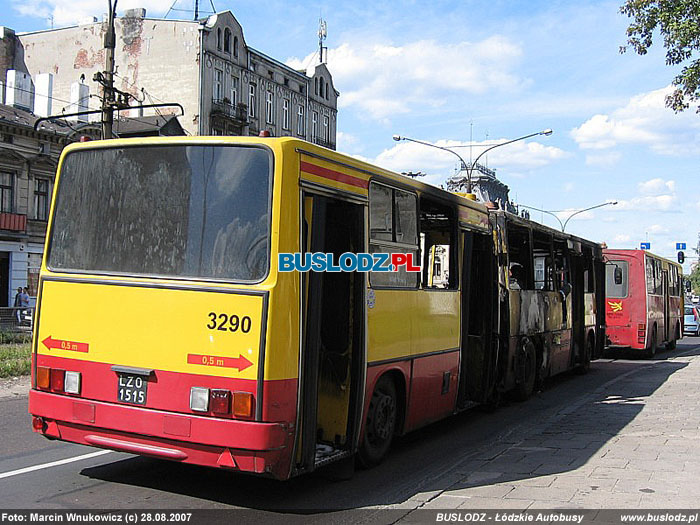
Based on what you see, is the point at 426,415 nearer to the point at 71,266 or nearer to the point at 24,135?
the point at 71,266

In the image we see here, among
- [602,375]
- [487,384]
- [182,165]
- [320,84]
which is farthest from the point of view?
[320,84]

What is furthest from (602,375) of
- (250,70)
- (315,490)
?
(250,70)

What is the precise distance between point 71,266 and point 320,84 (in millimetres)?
56645

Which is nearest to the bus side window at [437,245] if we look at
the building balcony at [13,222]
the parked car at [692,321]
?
the building balcony at [13,222]

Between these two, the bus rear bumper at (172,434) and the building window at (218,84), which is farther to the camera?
the building window at (218,84)

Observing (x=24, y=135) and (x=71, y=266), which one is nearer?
(x=71, y=266)

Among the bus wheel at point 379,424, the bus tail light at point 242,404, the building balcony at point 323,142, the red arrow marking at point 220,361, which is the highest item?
the building balcony at point 323,142

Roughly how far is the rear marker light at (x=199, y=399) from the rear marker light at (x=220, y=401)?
40mm

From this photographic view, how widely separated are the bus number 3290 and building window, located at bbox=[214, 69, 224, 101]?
4403 cm

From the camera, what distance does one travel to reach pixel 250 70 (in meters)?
51.5

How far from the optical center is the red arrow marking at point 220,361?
5730 millimetres

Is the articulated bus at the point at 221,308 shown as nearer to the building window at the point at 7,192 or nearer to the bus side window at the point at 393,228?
the bus side window at the point at 393,228

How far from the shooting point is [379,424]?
766cm

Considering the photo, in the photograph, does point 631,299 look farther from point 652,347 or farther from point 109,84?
point 109,84
